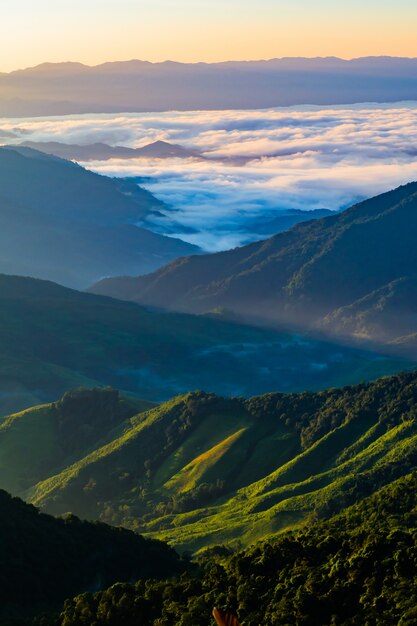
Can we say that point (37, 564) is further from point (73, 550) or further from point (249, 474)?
point (249, 474)

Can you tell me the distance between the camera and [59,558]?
8519 cm

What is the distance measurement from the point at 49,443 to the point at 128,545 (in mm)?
68483

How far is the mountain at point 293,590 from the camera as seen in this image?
53.4 m

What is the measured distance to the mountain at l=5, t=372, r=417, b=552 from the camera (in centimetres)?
11325

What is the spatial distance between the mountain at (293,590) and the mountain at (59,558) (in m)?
10.0

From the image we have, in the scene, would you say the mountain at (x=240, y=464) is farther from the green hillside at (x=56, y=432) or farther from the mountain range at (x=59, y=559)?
the mountain range at (x=59, y=559)

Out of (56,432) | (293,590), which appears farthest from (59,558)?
(56,432)

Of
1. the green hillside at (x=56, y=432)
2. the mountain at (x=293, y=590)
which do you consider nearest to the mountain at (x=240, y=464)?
the green hillside at (x=56, y=432)

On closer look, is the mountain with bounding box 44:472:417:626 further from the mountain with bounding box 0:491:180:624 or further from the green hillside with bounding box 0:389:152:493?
the green hillside with bounding box 0:389:152:493

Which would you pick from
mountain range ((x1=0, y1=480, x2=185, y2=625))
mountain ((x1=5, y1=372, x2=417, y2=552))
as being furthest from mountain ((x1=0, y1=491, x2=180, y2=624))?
mountain ((x1=5, y1=372, x2=417, y2=552))

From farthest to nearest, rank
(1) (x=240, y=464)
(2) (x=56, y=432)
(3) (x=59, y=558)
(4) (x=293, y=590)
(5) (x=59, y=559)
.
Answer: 1. (2) (x=56, y=432)
2. (1) (x=240, y=464)
3. (3) (x=59, y=558)
4. (5) (x=59, y=559)
5. (4) (x=293, y=590)

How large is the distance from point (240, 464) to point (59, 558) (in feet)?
162

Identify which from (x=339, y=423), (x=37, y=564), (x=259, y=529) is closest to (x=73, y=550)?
(x=37, y=564)

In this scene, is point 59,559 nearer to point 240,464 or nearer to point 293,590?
point 293,590
